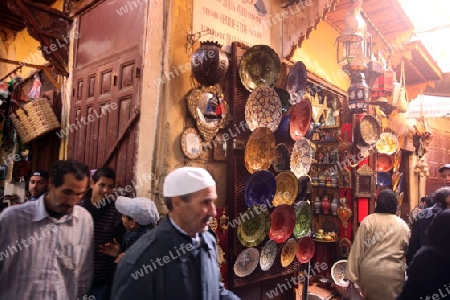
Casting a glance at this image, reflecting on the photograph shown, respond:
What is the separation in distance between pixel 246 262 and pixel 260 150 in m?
1.29

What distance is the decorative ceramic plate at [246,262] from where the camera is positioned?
358 cm

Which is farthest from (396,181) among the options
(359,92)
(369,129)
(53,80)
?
(53,80)

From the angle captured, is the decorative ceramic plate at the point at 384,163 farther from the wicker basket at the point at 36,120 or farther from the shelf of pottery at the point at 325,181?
the wicker basket at the point at 36,120

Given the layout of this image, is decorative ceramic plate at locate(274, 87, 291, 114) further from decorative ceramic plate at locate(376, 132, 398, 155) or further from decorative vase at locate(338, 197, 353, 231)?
decorative ceramic plate at locate(376, 132, 398, 155)

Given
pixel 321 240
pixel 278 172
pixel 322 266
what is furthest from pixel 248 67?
pixel 322 266

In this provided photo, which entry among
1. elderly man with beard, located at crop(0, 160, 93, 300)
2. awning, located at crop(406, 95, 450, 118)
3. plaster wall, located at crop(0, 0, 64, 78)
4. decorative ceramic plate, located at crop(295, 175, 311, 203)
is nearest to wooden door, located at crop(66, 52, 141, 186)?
elderly man with beard, located at crop(0, 160, 93, 300)

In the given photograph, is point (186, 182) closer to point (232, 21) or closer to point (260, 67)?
point (260, 67)

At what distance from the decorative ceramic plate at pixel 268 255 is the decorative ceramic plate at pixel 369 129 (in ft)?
11.6

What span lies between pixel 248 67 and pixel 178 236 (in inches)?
106

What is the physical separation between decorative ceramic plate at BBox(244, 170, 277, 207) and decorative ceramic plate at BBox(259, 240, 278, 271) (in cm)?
53

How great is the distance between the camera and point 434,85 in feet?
32.3

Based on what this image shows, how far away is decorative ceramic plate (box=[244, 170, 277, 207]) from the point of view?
145 inches

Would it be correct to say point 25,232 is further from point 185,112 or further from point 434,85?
point 434,85

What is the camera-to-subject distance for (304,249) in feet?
14.9
